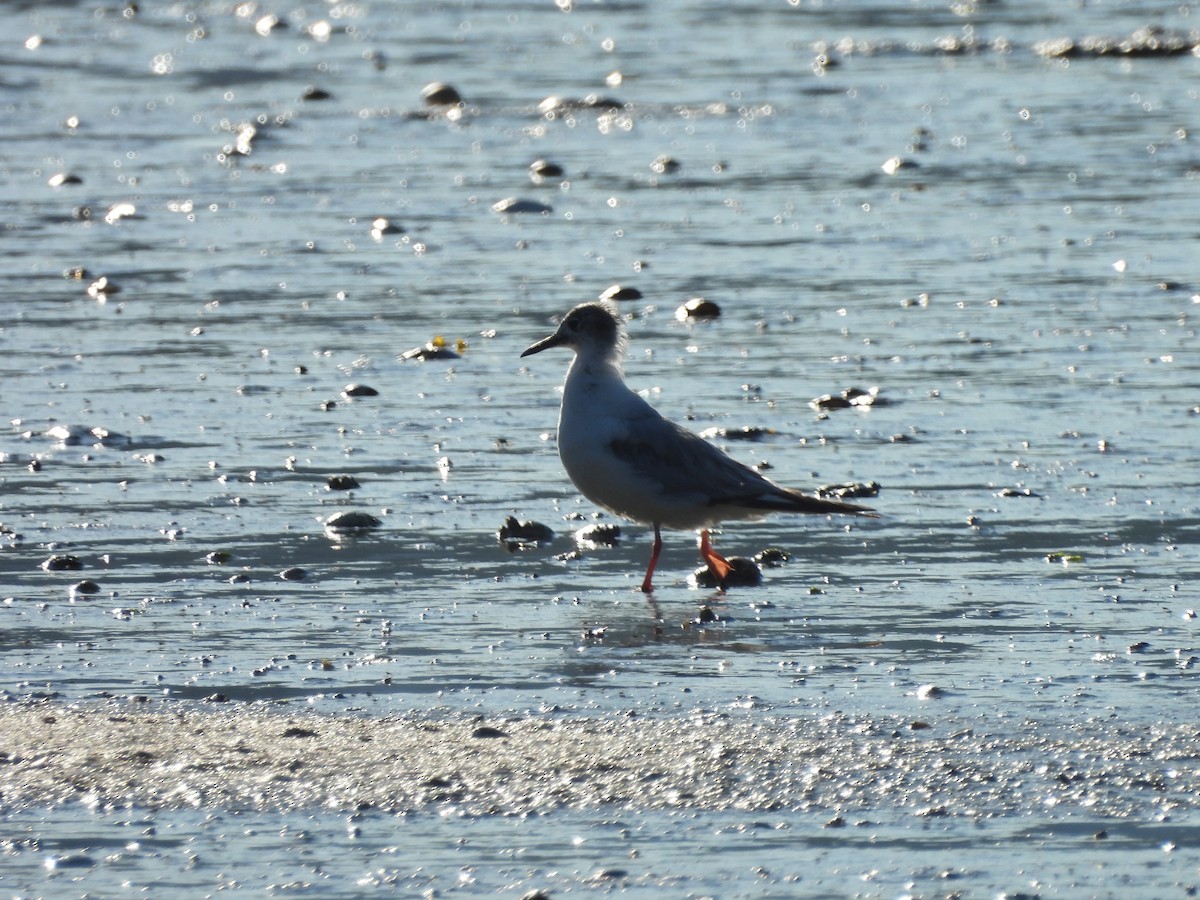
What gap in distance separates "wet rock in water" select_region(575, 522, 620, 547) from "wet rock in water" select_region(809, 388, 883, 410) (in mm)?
Answer: 1792

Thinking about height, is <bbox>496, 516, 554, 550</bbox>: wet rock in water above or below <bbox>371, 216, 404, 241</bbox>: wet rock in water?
below

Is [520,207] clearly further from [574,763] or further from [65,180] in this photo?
[574,763]

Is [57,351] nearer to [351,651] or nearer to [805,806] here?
[351,651]

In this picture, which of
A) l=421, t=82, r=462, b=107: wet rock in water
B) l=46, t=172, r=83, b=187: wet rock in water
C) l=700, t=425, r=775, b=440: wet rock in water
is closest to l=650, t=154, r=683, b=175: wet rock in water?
l=421, t=82, r=462, b=107: wet rock in water

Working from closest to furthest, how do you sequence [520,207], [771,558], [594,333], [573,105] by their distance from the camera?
[771,558] < [594,333] < [520,207] < [573,105]

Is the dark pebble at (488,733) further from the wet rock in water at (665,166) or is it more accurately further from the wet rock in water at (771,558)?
the wet rock in water at (665,166)

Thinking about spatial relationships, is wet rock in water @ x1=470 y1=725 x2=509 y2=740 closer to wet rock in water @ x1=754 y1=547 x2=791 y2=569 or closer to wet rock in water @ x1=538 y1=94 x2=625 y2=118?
wet rock in water @ x1=754 y1=547 x2=791 y2=569

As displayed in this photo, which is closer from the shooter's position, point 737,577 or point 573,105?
point 737,577

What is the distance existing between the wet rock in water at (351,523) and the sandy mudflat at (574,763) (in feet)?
6.43

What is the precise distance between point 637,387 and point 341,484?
2.02 m

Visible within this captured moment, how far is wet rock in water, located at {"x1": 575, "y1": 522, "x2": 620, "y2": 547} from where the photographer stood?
730cm

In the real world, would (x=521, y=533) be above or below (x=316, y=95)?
below

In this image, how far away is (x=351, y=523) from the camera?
7.17m

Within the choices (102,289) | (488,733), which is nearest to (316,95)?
(102,289)
